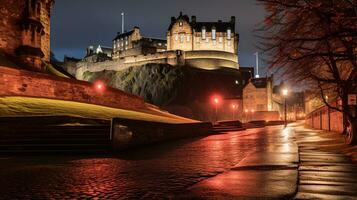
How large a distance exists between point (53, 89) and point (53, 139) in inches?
609

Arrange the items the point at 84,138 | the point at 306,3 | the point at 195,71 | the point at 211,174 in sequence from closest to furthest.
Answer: the point at 211,174 → the point at 306,3 → the point at 84,138 → the point at 195,71

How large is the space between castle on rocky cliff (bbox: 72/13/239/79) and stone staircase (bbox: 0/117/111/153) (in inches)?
3401

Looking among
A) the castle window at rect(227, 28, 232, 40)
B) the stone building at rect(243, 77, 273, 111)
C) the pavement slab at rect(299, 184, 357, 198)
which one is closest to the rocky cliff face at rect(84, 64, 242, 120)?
the castle window at rect(227, 28, 232, 40)

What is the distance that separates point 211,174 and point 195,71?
93829mm

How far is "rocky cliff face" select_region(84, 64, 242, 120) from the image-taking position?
97688mm

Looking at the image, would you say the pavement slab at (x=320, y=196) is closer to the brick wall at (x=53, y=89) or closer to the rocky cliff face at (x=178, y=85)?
the brick wall at (x=53, y=89)

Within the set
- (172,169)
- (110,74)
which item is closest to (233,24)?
(110,74)

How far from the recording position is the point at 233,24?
364 feet

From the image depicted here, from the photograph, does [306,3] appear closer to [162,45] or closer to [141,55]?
[141,55]

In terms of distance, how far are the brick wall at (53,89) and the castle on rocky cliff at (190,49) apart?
6609cm

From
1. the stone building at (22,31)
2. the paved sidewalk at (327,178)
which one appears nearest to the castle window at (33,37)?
the stone building at (22,31)

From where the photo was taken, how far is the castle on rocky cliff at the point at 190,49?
10306 centimetres

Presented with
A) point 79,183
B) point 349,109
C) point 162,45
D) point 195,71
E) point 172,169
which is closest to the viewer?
point 79,183

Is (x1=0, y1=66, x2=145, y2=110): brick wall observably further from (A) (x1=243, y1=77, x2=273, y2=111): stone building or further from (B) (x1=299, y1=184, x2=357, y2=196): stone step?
(A) (x1=243, y1=77, x2=273, y2=111): stone building
